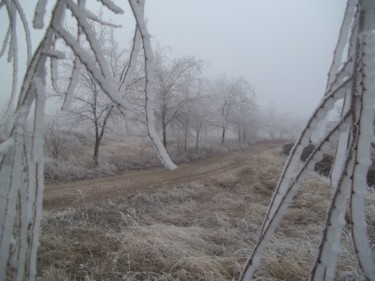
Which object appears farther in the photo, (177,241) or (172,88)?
(172,88)

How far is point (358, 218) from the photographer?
1.90ft

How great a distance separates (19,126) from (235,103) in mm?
37483

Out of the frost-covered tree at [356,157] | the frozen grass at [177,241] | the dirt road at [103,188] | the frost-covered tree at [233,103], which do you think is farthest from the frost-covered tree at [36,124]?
the frost-covered tree at [233,103]

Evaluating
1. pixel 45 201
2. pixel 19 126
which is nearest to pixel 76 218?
pixel 45 201

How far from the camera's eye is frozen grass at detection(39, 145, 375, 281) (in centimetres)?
386

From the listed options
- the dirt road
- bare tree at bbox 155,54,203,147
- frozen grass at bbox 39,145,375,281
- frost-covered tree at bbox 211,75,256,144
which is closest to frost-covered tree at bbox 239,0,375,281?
frozen grass at bbox 39,145,375,281

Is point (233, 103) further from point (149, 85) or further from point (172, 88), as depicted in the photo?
point (149, 85)

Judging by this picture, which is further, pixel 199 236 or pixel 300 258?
pixel 199 236

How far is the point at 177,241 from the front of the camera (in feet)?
16.0

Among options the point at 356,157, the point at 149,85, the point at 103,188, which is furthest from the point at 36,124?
the point at 103,188

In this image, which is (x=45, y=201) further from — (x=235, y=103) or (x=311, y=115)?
(x=235, y=103)

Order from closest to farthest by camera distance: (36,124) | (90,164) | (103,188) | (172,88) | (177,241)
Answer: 1. (36,124)
2. (177,241)
3. (103,188)
4. (90,164)
5. (172,88)

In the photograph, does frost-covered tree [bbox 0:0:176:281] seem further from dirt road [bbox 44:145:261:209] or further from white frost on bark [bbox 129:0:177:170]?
dirt road [bbox 44:145:261:209]

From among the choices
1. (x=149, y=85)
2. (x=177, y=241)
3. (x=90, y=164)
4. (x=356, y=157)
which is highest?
(x=149, y=85)
